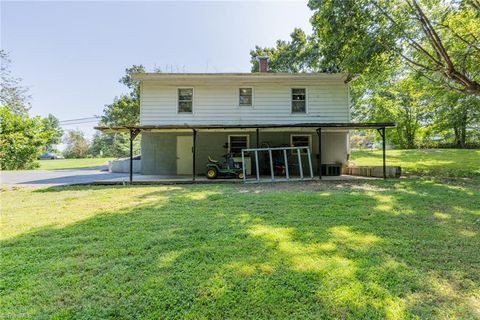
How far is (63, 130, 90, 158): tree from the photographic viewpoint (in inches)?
1443

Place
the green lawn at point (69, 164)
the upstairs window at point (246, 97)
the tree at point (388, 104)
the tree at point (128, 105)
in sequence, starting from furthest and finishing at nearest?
1. the tree at point (128, 105)
2. the tree at point (388, 104)
3. the green lawn at point (69, 164)
4. the upstairs window at point (246, 97)

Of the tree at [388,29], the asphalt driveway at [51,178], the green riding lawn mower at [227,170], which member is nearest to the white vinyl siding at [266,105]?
the tree at [388,29]

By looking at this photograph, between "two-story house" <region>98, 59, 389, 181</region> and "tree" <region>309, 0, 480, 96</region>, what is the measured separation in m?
2.07

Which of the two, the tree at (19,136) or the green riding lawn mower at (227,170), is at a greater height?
the tree at (19,136)

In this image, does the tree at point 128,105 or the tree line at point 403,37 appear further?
the tree at point 128,105

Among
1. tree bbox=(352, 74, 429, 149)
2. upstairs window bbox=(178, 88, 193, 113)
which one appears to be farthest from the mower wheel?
tree bbox=(352, 74, 429, 149)

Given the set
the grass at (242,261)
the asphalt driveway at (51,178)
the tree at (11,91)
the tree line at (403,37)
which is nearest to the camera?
the grass at (242,261)

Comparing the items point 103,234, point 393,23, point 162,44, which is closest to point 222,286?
point 103,234

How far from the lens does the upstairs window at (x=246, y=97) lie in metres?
11.7

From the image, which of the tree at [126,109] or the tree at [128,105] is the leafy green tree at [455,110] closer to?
the tree at [126,109]

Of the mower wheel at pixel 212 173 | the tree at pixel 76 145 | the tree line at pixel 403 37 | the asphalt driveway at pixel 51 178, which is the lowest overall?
the asphalt driveway at pixel 51 178

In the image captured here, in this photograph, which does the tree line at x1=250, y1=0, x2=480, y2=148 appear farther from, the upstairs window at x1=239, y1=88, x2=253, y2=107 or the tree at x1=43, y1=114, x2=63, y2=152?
the tree at x1=43, y1=114, x2=63, y2=152

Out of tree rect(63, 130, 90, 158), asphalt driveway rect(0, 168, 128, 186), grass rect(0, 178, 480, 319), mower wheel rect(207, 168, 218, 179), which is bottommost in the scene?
grass rect(0, 178, 480, 319)

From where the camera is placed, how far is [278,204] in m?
5.59
